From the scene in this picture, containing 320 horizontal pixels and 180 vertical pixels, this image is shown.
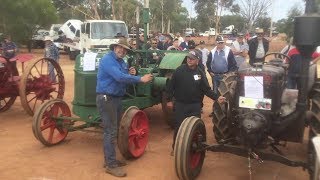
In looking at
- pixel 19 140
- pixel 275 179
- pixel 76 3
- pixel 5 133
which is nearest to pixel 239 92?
pixel 275 179

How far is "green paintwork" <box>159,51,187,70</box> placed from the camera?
7366 mm

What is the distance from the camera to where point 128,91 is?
22.4 ft

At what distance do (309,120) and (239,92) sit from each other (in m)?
0.85

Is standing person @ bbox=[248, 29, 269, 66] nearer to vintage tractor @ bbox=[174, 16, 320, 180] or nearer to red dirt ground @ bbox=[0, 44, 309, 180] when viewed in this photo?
red dirt ground @ bbox=[0, 44, 309, 180]

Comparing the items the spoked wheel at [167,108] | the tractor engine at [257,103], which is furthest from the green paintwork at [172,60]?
the tractor engine at [257,103]

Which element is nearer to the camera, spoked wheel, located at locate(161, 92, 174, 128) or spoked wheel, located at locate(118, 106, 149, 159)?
spoked wheel, located at locate(118, 106, 149, 159)

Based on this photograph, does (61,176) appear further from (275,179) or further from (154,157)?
(275,179)

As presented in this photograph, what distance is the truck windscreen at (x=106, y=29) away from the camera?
60.6 feet

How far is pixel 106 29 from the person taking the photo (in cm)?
1867

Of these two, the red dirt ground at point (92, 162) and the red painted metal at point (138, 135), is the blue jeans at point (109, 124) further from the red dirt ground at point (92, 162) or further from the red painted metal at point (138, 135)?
the red painted metal at point (138, 135)

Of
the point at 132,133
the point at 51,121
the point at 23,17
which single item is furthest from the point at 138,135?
the point at 23,17

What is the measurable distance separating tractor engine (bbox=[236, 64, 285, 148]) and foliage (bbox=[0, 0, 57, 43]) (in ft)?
75.0

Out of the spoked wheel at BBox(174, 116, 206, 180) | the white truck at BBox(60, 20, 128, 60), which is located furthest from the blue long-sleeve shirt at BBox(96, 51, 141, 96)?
the white truck at BBox(60, 20, 128, 60)

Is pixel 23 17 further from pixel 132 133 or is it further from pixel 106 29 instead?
pixel 132 133
